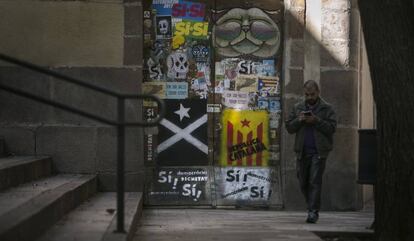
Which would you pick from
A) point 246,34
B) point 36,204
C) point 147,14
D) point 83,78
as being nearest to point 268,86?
point 246,34

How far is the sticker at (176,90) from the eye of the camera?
10.2 m

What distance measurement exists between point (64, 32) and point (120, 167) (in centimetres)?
481

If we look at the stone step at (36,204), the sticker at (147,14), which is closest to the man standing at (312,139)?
the stone step at (36,204)

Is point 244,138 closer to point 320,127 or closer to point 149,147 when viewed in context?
point 149,147

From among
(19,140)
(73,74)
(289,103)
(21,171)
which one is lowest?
(21,171)

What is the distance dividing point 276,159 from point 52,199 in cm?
485

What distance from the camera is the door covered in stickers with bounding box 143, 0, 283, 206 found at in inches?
404

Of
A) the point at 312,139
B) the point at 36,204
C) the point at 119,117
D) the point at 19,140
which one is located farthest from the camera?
the point at 19,140

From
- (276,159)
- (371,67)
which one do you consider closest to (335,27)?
(276,159)

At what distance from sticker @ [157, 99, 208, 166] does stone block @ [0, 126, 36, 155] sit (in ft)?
5.96

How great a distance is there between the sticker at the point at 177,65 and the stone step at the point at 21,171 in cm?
221

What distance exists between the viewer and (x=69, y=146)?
32.7 feet

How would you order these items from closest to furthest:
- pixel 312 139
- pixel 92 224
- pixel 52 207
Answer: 1. pixel 52 207
2. pixel 92 224
3. pixel 312 139

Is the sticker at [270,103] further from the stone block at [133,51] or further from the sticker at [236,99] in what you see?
the stone block at [133,51]
